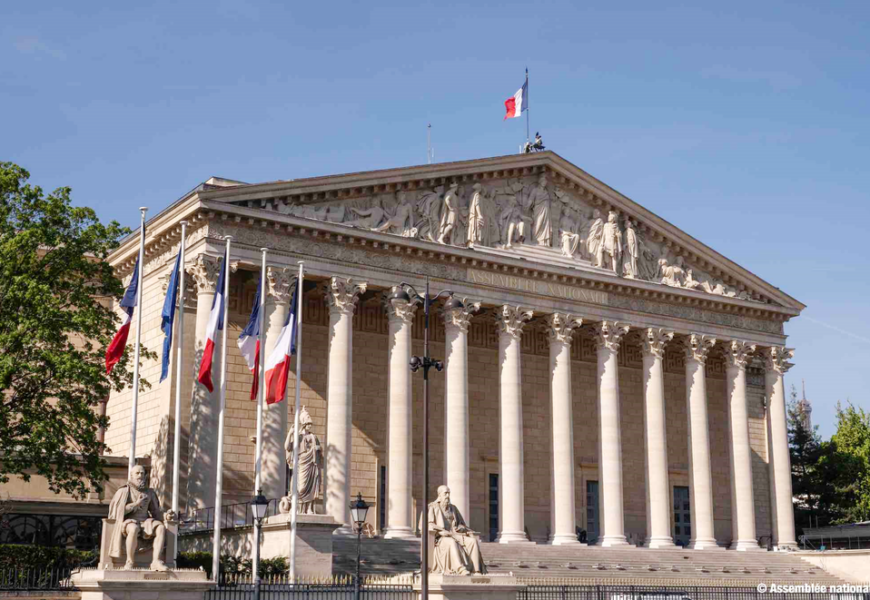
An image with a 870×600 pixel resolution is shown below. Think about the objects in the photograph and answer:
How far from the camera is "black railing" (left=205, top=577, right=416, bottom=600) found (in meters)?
22.5

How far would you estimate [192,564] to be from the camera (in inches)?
1146

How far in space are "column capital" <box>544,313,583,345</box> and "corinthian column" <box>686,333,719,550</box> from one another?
656 cm

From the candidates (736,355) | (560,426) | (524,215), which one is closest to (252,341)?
(560,426)

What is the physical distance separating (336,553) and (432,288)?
428 inches

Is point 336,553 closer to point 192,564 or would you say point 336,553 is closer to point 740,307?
point 192,564

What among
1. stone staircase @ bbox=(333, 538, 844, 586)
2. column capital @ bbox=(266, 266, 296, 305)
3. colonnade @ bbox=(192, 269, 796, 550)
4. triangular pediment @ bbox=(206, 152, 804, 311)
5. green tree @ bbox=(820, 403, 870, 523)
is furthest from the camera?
green tree @ bbox=(820, 403, 870, 523)

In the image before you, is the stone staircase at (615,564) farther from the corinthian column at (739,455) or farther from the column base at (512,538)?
the corinthian column at (739,455)

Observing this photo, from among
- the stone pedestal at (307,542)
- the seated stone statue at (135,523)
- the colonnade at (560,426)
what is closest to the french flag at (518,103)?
the colonnade at (560,426)

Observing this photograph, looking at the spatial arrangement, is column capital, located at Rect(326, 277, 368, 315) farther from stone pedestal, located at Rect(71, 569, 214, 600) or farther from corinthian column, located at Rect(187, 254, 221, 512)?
stone pedestal, located at Rect(71, 569, 214, 600)

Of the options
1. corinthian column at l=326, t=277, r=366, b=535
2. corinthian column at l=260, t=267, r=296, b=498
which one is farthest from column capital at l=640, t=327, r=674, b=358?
corinthian column at l=260, t=267, r=296, b=498

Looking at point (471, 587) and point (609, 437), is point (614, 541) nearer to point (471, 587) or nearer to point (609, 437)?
point (609, 437)

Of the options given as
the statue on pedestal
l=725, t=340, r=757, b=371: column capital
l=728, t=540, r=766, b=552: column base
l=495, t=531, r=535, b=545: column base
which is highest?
l=725, t=340, r=757, b=371: column capital

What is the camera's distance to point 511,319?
4116cm

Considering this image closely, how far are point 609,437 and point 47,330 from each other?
22.1 metres
